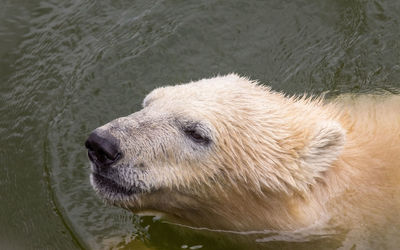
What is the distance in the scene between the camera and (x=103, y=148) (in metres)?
5.04

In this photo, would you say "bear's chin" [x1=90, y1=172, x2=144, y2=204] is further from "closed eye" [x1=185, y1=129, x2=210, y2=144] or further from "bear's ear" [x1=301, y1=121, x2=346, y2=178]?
"bear's ear" [x1=301, y1=121, x2=346, y2=178]

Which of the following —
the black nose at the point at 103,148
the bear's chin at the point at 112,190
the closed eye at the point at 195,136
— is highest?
the closed eye at the point at 195,136

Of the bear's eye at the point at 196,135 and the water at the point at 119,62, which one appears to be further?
the water at the point at 119,62

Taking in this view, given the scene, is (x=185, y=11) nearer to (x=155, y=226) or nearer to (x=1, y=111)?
(x=1, y=111)

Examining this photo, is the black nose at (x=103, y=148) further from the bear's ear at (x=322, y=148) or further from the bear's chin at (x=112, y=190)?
the bear's ear at (x=322, y=148)

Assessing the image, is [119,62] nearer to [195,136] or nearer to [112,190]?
[195,136]

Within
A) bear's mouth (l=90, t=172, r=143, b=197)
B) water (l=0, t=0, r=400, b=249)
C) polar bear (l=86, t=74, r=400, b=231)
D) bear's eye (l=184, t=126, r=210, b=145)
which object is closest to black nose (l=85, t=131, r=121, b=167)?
polar bear (l=86, t=74, r=400, b=231)

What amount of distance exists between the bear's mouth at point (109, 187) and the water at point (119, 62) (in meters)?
1.43

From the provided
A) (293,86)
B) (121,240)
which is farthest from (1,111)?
(293,86)

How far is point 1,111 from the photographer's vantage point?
7922 millimetres

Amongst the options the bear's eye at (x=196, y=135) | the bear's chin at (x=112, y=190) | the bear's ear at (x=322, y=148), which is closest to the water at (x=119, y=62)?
the bear's chin at (x=112, y=190)

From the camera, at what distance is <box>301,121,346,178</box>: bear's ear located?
5.48m

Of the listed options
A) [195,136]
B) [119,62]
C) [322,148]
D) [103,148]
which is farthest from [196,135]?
[119,62]

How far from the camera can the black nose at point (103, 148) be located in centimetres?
503
